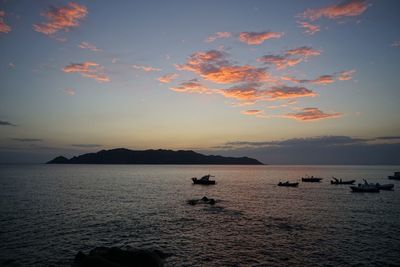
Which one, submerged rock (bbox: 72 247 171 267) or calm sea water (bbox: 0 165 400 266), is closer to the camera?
submerged rock (bbox: 72 247 171 267)

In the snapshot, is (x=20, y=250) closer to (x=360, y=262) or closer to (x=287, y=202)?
Answer: (x=360, y=262)

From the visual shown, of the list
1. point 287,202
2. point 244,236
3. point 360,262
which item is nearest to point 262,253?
point 244,236

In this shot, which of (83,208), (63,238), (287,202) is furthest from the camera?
(287,202)

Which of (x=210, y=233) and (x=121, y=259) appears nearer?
(x=121, y=259)

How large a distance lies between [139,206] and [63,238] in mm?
28966

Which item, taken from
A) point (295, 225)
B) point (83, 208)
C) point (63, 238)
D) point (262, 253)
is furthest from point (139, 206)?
point (262, 253)

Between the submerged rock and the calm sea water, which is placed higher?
the submerged rock

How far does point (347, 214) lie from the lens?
59.0 m

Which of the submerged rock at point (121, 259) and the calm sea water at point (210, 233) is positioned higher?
the submerged rock at point (121, 259)

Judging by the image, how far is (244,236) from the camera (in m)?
40.8

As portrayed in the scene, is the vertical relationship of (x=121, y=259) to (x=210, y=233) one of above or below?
above

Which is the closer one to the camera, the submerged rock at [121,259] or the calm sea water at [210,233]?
the submerged rock at [121,259]

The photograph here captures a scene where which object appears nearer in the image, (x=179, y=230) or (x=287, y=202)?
(x=179, y=230)

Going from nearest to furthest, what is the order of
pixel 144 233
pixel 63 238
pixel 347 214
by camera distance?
pixel 63 238 < pixel 144 233 < pixel 347 214
